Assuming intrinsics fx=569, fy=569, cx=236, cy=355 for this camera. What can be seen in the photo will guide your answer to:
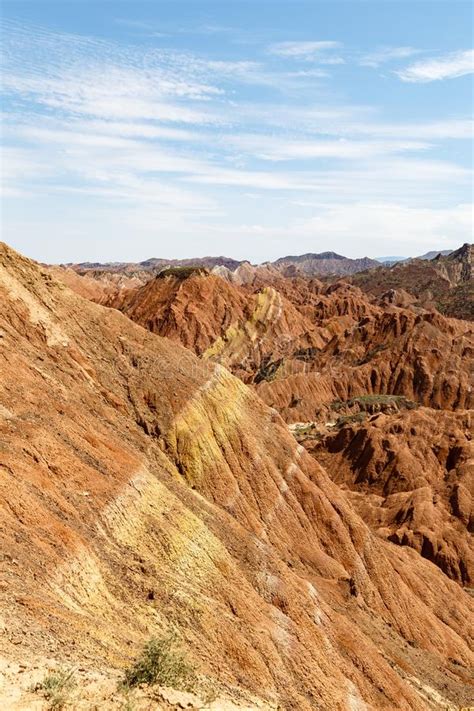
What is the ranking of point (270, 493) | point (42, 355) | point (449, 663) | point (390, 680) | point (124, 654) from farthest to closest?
point (270, 493)
point (449, 663)
point (42, 355)
point (390, 680)
point (124, 654)

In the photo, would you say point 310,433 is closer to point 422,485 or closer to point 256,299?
point 422,485

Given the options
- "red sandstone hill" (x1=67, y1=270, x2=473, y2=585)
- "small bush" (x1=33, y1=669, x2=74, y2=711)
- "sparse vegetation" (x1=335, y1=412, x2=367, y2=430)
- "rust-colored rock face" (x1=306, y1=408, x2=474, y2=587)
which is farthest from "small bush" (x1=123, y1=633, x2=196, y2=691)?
"sparse vegetation" (x1=335, y1=412, x2=367, y2=430)

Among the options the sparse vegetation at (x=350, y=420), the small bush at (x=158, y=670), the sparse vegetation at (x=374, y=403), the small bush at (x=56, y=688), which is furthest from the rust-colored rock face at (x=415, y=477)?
the small bush at (x=56, y=688)

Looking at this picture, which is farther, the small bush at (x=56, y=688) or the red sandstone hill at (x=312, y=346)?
the red sandstone hill at (x=312, y=346)

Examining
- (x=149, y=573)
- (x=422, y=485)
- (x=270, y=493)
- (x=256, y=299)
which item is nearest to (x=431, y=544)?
(x=422, y=485)

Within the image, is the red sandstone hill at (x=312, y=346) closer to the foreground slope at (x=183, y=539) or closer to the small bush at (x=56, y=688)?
the foreground slope at (x=183, y=539)

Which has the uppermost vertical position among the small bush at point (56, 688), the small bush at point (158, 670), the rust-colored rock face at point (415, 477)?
the small bush at point (56, 688)
